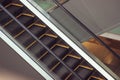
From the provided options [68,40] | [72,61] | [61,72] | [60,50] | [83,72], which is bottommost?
[83,72]

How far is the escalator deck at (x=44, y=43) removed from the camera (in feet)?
15.8

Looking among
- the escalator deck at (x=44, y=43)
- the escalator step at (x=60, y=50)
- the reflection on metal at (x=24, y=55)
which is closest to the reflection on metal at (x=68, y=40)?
the escalator deck at (x=44, y=43)

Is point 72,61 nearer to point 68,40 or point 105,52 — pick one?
point 68,40

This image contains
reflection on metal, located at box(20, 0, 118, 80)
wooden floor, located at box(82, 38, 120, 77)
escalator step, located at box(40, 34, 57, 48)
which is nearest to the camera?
reflection on metal, located at box(20, 0, 118, 80)

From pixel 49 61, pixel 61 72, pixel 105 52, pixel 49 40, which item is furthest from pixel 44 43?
pixel 105 52

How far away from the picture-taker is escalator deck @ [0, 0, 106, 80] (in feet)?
15.8

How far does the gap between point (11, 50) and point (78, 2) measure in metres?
1.76

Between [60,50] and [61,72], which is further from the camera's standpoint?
[60,50]

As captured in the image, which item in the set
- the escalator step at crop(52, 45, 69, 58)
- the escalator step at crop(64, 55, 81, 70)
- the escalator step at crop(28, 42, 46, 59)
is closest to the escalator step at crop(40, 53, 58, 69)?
the escalator step at crop(28, 42, 46, 59)

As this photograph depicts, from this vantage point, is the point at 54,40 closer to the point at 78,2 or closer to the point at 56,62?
the point at 56,62

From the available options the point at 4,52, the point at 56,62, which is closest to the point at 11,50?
the point at 4,52

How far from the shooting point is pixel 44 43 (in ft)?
16.6

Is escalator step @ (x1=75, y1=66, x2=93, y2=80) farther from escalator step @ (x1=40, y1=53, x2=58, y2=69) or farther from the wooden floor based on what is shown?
the wooden floor

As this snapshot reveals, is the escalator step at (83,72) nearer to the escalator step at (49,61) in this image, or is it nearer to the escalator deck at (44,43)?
the escalator deck at (44,43)
